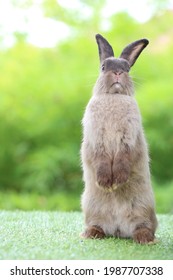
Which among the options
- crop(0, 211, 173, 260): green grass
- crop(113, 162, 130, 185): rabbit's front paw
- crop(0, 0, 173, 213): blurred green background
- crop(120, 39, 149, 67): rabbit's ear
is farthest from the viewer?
crop(0, 0, 173, 213): blurred green background

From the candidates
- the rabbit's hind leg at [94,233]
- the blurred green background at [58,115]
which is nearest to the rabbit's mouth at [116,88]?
the rabbit's hind leg at [94,233]

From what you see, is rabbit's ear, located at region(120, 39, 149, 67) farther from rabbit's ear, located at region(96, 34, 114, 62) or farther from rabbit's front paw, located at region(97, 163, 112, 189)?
rabbit's front paw, located at region(97, 163, 112, 189)

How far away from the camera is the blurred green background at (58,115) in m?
6.27

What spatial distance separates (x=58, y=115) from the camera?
6422 mm

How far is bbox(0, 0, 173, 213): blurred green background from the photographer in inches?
247

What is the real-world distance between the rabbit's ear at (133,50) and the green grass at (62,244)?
3.14 ft

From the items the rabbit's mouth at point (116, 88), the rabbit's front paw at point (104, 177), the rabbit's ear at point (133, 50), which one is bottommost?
the rabbit's front paw at point (104, 177)

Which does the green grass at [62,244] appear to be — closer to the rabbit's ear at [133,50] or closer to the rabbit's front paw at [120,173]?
the rabbit's front paw at [120,173]

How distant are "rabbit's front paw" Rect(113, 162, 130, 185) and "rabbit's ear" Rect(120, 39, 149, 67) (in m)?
0.59

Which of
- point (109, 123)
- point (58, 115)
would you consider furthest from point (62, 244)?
point (58, 115)

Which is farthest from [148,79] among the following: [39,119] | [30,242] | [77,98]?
[30,242]

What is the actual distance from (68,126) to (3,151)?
73 centimetres

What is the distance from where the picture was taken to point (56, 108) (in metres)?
6.45

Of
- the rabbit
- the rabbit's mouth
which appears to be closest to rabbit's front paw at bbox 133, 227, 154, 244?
the rabbit
